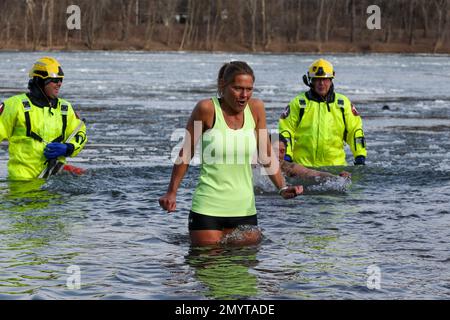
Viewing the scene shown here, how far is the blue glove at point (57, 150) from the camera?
36.4 ft

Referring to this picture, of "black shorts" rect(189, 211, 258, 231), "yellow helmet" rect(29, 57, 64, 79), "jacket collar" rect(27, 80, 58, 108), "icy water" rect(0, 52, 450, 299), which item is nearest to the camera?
"icy water" rect(0, 52, 450, 299)

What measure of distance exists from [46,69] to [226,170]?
379 cm

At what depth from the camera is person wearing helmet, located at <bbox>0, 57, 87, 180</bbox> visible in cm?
1103

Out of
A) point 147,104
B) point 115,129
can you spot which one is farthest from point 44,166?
point 147,104

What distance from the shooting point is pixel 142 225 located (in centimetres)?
1006

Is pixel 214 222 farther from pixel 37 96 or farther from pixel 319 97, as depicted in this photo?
pixel 319 97

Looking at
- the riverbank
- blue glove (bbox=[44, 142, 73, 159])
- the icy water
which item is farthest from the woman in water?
the riverbank

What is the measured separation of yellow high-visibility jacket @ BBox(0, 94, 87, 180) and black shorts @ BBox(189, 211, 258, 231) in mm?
3640

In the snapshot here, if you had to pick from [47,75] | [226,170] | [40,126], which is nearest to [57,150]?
[40,126]

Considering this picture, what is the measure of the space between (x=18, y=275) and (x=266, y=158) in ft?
7.02

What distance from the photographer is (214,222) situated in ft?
26.0

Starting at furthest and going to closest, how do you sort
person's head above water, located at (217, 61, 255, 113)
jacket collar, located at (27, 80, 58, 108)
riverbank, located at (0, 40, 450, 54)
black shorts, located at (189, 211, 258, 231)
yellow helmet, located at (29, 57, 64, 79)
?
Result: riverbank, located at (0, 40, 450, 54) → jacket collar, located at (27, 80, 58, 108) → yellow helmet, located at (29, 57, 64, 79) → black shorts, located at (189, 211, 258, 231) → person's head above water, located at (217, 61, 255, 113)

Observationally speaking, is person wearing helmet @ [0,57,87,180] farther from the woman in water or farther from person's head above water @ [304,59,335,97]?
the woman in water

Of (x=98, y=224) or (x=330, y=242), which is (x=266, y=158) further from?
(x=98, y=224)
